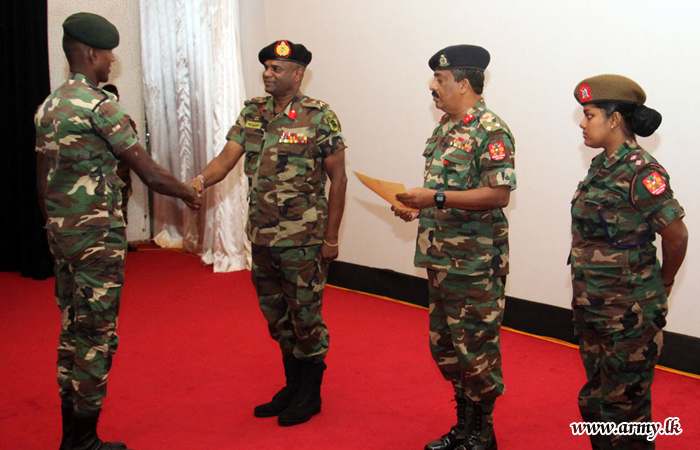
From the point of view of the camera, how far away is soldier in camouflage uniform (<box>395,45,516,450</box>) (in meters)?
2.58

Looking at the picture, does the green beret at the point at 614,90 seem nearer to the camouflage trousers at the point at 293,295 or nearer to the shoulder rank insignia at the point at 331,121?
the shoulder rank insignia at the point at 331,121

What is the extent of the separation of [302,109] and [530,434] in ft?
5.91

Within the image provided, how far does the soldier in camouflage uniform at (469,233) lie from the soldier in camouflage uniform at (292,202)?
1.84ft

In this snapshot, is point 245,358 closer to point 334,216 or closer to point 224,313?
point 224,313

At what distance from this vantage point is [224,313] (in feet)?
16.0

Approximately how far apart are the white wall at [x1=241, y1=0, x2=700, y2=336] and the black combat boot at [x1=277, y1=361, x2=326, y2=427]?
1837mm

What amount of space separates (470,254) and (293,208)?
86 cm

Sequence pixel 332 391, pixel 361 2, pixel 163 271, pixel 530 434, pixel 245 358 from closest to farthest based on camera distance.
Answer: pixel 530 434 < pixel 332 391 < pixel 245 358 < pixel 361 2 < pixel 163 271

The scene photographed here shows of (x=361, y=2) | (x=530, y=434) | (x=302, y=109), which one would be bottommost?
(x=530, y=434)

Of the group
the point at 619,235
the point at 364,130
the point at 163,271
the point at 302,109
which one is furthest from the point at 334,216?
the point at 163,271

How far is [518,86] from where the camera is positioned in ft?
14.2

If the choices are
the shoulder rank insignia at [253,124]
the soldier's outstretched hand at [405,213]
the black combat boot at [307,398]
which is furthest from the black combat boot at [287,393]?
the shoulder rank insignia at [253,124]

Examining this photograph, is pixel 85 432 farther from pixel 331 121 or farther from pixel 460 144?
pixel 460 144

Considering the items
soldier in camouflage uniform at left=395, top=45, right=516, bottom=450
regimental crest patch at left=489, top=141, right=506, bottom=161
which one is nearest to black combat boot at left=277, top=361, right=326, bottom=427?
soldier in camouflage uniform at left=395, top=45, right=516, bottom=450
